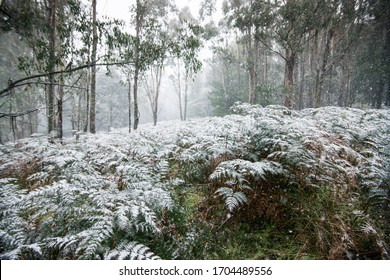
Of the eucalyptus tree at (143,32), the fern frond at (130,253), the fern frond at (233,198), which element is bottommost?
the fern frond at (130,253)

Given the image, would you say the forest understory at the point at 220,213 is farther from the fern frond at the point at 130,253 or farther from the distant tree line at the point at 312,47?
the distant tree line at the point at 312,47

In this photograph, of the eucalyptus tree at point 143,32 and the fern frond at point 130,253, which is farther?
the eucalyptus tree at point 143,32

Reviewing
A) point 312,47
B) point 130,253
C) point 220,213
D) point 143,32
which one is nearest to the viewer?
point 130,253

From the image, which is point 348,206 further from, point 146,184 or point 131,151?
point 131,151

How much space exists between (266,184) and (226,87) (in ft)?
69.1

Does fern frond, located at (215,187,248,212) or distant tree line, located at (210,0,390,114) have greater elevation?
distant tree line, located at (210,0,390,114)

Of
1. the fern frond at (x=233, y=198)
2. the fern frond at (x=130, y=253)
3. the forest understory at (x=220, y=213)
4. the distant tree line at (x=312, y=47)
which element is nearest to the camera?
the fern frond at (x=130, y=253)

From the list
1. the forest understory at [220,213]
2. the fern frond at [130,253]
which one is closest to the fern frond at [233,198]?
the forest understory at [220,213]

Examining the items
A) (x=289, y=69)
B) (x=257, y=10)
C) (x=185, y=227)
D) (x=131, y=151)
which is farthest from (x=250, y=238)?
(x=257, y=10)

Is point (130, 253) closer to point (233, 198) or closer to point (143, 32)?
point (233, 198)

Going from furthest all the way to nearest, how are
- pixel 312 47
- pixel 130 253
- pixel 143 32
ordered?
pixel 312 47 < pixel 143 32 < pixel 130 253

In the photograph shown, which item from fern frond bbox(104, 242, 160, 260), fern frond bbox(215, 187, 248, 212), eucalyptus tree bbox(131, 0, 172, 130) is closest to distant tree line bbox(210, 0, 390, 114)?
eucalyptus tree bbox(131, 0, 172, 130)

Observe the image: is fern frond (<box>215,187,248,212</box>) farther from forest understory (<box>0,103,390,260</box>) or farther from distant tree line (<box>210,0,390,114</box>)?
distant tree line (<box>210,0,390,114</box>)

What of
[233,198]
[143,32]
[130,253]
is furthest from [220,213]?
[143,32]
